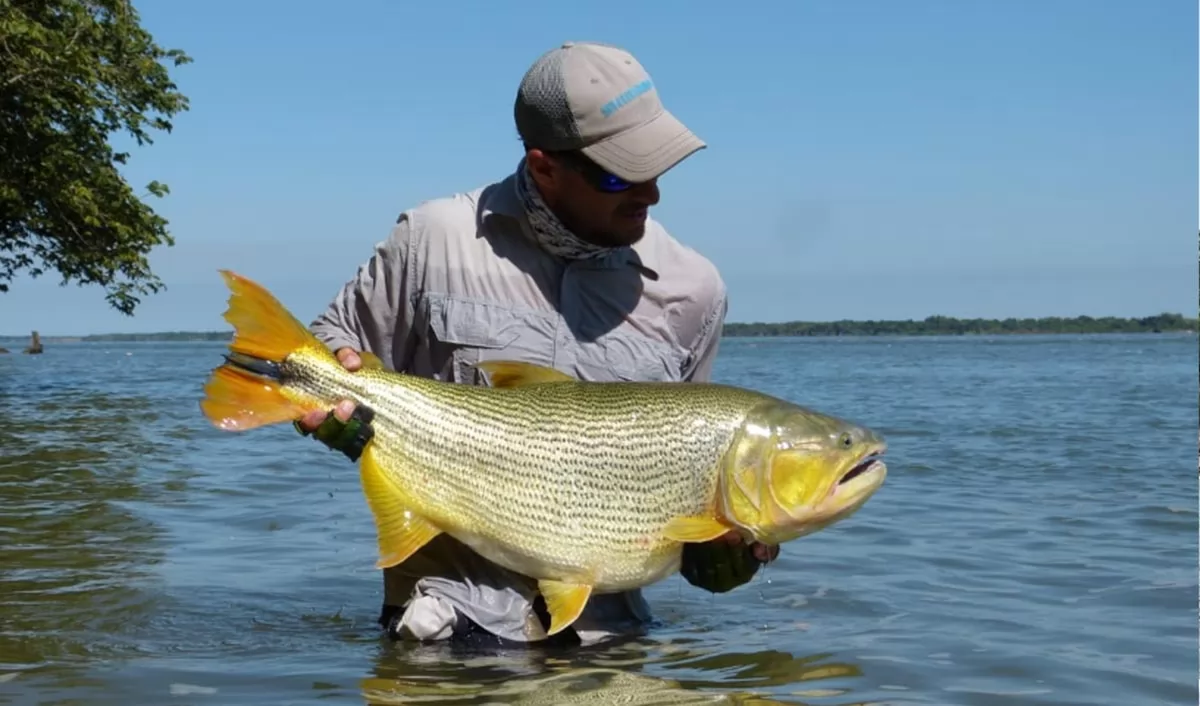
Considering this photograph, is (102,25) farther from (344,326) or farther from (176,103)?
(344,326)

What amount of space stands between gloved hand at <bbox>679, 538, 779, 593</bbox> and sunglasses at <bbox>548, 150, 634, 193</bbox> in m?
1.19

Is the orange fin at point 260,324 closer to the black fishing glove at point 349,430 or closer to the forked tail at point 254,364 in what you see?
the forked tail at point 254,364

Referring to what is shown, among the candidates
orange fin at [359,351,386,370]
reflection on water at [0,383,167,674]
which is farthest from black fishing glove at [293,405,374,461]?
reflection on water at [0,383,167,674]

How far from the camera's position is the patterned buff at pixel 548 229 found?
4.86 m

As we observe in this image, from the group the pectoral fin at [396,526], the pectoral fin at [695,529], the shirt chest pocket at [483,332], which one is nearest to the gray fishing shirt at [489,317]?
the shirt chest pocket at [483,332]

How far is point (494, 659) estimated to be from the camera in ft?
16.5

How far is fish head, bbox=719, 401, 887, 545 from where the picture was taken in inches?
173

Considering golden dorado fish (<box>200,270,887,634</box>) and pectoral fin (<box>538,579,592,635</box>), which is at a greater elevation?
golden dorado fish (<box>200,270,887,634</box>)

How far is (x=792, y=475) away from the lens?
4387 millimetres

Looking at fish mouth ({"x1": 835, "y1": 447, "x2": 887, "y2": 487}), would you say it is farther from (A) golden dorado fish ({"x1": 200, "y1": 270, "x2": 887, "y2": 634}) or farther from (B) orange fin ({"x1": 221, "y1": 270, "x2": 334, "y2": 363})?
(B) orange fin ({"x1": 221, "y1": 270, "x2": 334, "y2": 363})

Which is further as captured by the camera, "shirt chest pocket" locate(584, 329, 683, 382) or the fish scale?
"shirt chest pocket" locate(584, 329, 683, 382)

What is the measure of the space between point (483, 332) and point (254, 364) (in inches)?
31.2

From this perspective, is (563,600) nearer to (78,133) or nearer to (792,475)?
(792,475)

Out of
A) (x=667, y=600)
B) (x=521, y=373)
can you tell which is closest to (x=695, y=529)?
(x=521, y=373)
